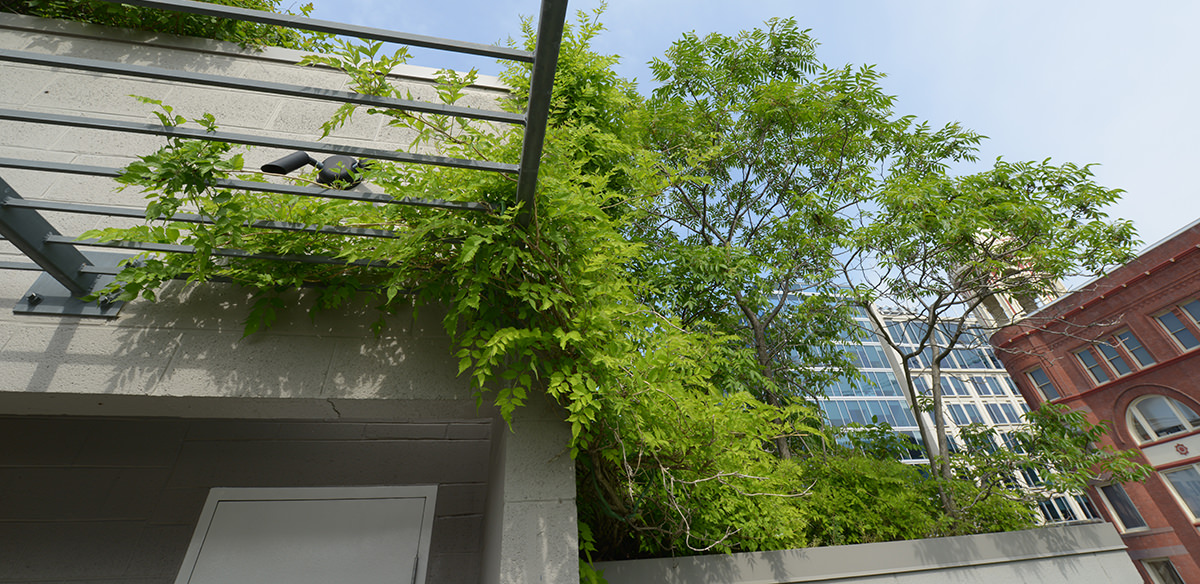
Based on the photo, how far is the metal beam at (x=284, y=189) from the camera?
1723 millimetres

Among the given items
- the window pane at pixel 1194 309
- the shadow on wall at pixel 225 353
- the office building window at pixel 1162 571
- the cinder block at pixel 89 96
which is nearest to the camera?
the shadow on wall at pixel 225 353

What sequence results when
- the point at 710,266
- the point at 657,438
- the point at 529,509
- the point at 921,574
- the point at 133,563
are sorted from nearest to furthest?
the point at 529,509
the point at 657,438
the point at 133,563
the point at 921,574
the point at 710,266

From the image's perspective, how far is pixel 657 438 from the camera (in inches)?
81.3

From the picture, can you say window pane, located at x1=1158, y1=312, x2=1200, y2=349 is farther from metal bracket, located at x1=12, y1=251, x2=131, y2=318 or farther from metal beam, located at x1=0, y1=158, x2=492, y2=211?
metal bracket, located at x1=12, y1=251, x2=131, y2=318

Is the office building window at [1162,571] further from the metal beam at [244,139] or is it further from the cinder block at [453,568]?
the metal beam at [244,139]

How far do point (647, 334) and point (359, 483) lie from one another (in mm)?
1942

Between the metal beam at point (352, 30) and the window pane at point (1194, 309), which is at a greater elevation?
the window pane at point (1194, 309)

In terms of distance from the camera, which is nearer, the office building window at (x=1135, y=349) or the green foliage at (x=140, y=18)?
the green foliage at (x=140, y=18)

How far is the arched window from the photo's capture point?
14570mm

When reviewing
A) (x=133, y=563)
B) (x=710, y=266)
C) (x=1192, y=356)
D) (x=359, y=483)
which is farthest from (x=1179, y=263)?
(x=133, y=563)

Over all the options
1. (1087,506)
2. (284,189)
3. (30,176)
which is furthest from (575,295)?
(1087,506)

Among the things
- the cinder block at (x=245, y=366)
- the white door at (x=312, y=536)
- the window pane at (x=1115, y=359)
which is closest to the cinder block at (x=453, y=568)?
the white door at (x=312, y=536)

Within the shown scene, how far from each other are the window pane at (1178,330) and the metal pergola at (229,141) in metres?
22.0

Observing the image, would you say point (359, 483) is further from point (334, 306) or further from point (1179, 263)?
point (1179, 263)
